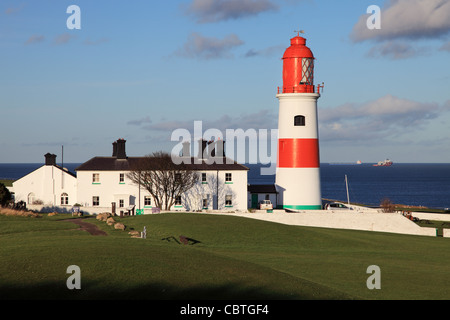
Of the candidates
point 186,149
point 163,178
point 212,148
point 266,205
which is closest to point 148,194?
point 163,178

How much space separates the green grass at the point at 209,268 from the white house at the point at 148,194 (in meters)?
17.7

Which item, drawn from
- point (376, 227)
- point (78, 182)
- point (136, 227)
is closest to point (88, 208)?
point (78, 182)

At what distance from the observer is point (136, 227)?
3925 cm

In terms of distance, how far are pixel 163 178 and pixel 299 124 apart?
551 inches

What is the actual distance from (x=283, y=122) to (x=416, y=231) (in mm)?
15395

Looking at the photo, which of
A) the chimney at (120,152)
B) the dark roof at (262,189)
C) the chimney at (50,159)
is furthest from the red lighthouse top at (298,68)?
the chimney at (50,159)

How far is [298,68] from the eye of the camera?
51.6 meters

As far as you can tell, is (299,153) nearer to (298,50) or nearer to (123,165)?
(298,50)

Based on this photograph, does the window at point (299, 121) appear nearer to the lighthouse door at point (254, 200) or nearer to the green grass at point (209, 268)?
the lighthouse door at point (254, 200)

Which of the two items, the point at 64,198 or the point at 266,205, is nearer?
the point at 266,205

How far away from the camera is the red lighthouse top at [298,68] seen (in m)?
51.5

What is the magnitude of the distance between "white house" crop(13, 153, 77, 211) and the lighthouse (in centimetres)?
2200
